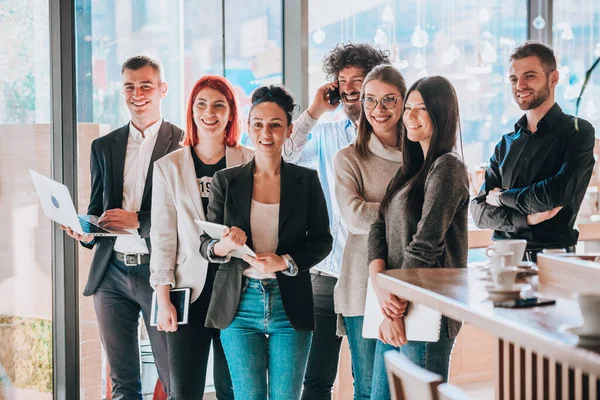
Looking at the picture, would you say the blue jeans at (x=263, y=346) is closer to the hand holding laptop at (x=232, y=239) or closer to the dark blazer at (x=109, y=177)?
the hand holding laptop at (x=232, y=239)

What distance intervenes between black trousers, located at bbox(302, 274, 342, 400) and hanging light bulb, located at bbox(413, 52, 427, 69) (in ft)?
7.21

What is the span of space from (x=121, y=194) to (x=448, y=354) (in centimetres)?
145

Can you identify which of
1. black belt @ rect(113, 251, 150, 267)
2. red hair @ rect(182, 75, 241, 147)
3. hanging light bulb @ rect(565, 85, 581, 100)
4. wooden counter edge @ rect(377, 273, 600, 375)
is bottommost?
black belt @ rect(113, 251, 150, 267)

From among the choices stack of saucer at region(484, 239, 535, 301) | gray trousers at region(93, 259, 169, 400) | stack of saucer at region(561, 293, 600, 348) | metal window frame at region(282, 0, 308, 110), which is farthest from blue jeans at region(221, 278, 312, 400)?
metal window frame at region(282, 0, 308, 110)

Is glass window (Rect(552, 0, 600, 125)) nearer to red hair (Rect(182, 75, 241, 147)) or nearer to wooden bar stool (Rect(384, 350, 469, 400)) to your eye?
red hair (Rect(182, 75, 241, 147))

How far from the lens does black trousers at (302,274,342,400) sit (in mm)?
2682

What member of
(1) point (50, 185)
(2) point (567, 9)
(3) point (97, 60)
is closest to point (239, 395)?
(1) point (50, 185)

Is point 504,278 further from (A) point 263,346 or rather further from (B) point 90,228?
(B) point 90,228

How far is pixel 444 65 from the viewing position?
4.57 m

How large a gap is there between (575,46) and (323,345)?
319cm

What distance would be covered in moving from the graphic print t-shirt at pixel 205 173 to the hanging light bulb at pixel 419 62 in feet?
7.30

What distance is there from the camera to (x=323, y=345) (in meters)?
2.69

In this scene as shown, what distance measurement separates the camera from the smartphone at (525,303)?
1.46 meters

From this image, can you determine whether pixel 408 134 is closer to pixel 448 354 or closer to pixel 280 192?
pixel 280 192
